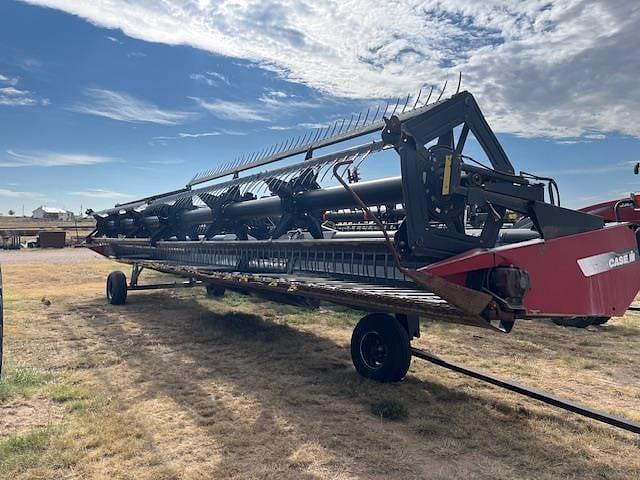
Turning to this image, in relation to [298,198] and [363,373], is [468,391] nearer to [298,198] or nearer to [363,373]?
[363,373]

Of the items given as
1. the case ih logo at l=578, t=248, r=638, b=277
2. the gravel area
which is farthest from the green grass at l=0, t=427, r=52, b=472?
the gravel area

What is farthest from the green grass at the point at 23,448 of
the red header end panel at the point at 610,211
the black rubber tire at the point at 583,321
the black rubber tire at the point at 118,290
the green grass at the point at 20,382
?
the black rubber tire at the point at 118,290

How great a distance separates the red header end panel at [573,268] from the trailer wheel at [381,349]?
100 centimetres

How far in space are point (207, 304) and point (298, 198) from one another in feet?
14.2

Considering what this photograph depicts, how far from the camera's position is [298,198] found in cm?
634

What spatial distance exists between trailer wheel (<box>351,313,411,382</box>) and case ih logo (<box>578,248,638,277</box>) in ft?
5.07

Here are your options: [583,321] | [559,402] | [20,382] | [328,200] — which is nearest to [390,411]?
[559,402]

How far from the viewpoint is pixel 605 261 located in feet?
13.7

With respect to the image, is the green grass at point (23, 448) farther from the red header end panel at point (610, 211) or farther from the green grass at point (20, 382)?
the red header end panel at point (610, 211)

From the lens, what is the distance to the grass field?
3119 millimetres

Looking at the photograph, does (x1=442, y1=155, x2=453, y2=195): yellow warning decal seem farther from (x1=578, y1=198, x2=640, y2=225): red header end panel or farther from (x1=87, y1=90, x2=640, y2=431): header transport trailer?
(x1=578, y1=198, x2=640, y2=225): red header end panel

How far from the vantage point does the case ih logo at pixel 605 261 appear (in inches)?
157

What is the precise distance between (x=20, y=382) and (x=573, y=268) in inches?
196

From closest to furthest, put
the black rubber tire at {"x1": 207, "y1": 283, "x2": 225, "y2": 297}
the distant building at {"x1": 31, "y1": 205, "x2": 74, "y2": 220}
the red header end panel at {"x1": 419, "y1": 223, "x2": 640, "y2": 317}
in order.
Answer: the red header end panel at {"x1": 419, "y1": 223, "x2": 640, "y2": 317}
the black rubber tire at {"x1": 207, "y1": 283, "x2": 225, "y2": 297}
the distant building at {"x1": 31, "y1": 205, "x2": 74, "y2": 220}
